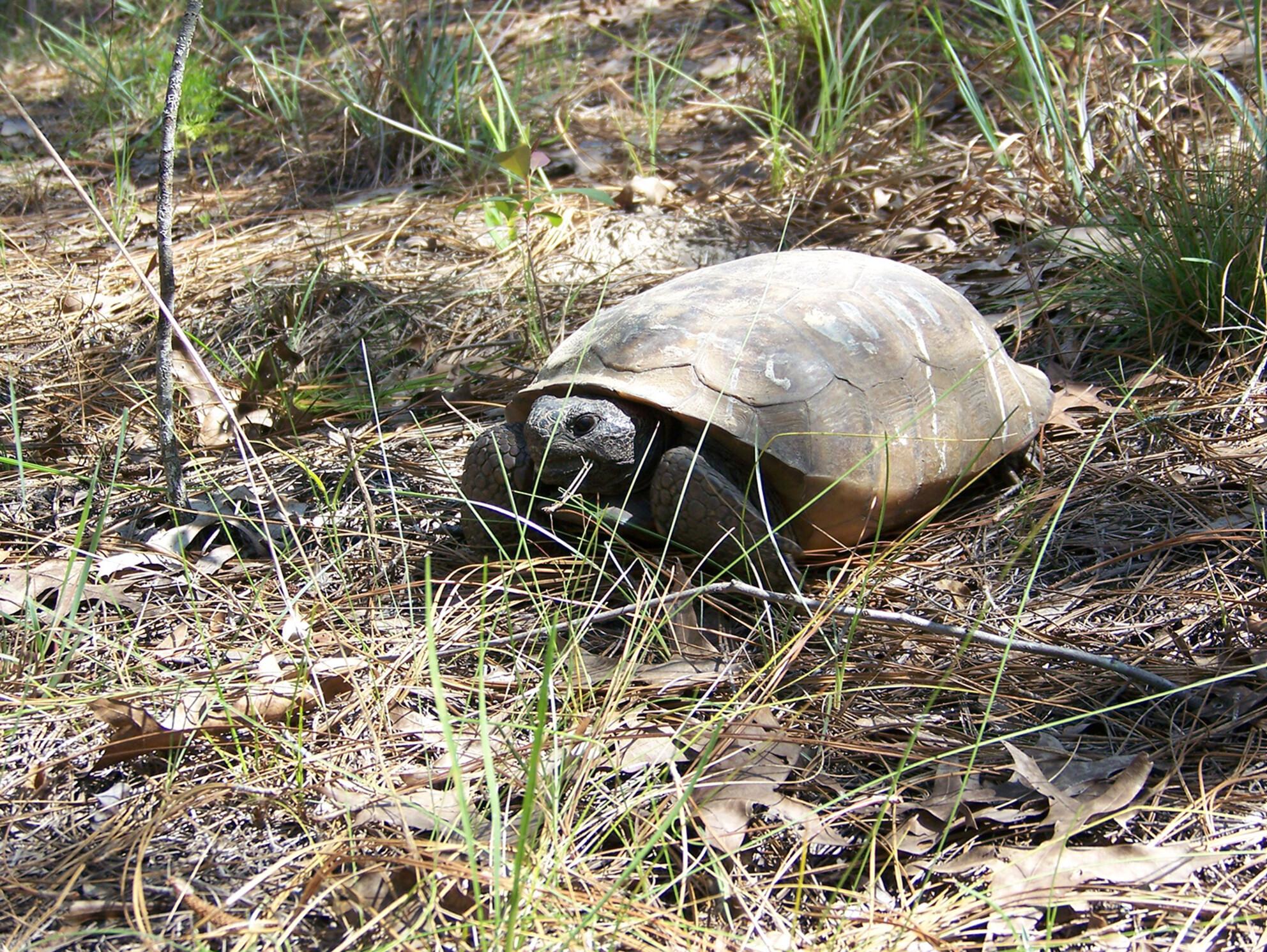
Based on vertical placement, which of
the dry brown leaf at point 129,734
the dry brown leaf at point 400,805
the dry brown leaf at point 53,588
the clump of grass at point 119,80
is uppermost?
the clump of grass at point 119,80

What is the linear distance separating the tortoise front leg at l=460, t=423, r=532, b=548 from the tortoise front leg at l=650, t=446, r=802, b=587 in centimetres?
35

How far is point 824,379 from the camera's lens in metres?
2.47

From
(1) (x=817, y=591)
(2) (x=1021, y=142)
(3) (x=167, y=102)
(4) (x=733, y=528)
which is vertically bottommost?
(1) (x=817, y=591)

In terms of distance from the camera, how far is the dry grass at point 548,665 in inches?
60.5

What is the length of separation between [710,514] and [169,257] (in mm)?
1442

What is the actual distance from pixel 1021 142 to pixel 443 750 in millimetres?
3635

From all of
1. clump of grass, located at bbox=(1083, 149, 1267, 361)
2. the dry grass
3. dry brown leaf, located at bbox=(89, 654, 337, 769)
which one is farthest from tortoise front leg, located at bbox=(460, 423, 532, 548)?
clump of grass, located at bbox=(1083, 149, 1267, 361)

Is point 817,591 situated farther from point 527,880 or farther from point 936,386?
point 527,880

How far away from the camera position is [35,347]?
3.46 metres

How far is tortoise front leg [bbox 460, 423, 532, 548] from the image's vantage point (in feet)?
8.30

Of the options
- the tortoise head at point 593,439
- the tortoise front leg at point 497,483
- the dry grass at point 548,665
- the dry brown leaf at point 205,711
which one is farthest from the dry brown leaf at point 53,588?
the tortoise head at point 593,439

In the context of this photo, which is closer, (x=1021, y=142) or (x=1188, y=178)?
(x=1188, y=178)

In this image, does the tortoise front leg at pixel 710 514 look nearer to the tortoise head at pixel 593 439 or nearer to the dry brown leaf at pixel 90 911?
the tortoise head at pixel 593 439

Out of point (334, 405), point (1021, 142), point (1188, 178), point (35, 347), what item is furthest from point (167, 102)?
point (1021, 142)
